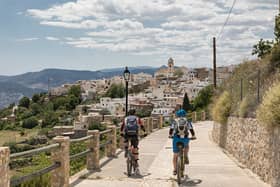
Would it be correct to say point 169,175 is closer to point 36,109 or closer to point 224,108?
point 224,108

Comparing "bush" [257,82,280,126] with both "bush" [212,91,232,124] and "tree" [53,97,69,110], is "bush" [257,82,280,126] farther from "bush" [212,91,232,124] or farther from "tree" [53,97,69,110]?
"tree" [53,97,69,110]

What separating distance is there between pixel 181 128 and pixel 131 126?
172cm

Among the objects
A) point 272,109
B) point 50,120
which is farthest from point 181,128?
point 50,120

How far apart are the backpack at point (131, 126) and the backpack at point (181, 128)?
4.97 ft

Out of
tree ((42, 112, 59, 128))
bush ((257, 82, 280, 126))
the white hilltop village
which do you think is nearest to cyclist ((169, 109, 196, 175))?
bush ((257, 82, 280, 126))

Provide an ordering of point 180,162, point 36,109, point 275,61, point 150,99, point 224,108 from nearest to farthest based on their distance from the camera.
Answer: point 180,162, point 275,61, point 224,108, point 150,99, point 36,109

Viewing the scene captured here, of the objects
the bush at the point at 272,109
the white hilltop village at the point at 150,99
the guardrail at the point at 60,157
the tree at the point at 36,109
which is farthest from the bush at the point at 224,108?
the tree at the point at 36,109

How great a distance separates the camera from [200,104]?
199 feet

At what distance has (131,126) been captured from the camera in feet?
37.6

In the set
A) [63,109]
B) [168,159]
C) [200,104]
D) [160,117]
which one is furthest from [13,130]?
[168,159]

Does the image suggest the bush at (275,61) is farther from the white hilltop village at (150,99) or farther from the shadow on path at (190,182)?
the white hilltop village at (150,99)

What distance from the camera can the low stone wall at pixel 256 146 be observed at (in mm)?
9188

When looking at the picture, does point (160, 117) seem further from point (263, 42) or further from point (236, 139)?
point (236, 139)

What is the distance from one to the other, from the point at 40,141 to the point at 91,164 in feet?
190
